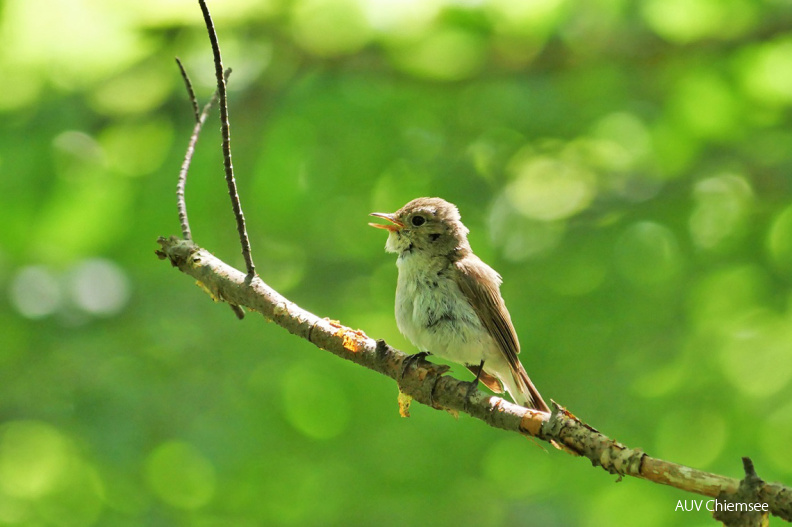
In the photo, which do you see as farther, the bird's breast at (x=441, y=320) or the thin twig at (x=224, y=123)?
the bird's breast at (x=441, y=320)

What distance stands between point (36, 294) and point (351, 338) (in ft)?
15.3

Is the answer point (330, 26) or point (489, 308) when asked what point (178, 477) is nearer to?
point (489, 308)

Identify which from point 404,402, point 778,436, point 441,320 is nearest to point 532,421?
point 404,402

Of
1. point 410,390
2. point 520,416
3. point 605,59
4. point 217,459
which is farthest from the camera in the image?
point 605,59

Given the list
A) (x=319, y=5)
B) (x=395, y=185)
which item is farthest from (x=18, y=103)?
(x=395, y=185)

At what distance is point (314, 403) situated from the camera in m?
6.42

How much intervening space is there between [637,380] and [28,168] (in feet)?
17.8

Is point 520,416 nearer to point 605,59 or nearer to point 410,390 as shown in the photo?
point 410,390

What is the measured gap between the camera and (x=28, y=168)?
6.47 metres

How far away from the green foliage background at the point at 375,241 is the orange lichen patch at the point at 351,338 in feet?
10.1

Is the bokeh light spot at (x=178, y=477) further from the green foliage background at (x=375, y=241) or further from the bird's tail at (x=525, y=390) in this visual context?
the bird's tail at (x=525, y=390)

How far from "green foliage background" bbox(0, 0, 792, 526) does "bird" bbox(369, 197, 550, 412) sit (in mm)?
1683

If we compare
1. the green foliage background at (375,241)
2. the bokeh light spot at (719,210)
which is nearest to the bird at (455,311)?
the green foliage background at (375,241)

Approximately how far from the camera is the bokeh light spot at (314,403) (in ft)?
20.9
